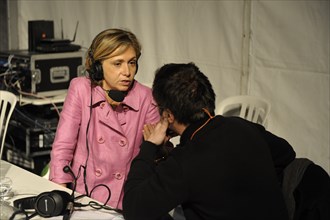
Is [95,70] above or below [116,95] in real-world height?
above

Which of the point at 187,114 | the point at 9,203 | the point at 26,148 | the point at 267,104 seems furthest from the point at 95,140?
the point at 26,148

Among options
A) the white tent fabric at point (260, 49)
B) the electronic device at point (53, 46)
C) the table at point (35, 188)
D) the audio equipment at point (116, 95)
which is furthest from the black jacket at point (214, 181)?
the electronic device at point (53, 46)

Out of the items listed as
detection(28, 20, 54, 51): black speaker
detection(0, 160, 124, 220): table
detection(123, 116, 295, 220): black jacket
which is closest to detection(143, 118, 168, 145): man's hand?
detection(123, 116, 295, 220): black jacket

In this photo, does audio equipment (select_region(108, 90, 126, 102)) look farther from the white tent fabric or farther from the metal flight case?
the metal flight case

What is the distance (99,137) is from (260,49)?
4.75 feet

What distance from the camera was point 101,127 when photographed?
102 inches

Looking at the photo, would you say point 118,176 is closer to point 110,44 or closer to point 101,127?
point 101,127

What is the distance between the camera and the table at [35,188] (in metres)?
2.02

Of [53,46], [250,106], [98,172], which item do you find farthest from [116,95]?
[53,46]

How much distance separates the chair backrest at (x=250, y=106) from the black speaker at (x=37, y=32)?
1.67 meters

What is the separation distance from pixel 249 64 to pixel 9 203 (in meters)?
→ 2.03

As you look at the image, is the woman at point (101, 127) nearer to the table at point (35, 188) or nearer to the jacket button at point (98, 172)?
the jacket button at point (98, 172)

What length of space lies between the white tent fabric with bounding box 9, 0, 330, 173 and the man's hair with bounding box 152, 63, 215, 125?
4.78 ft

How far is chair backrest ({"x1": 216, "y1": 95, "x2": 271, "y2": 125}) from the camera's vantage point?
11.5 ft
